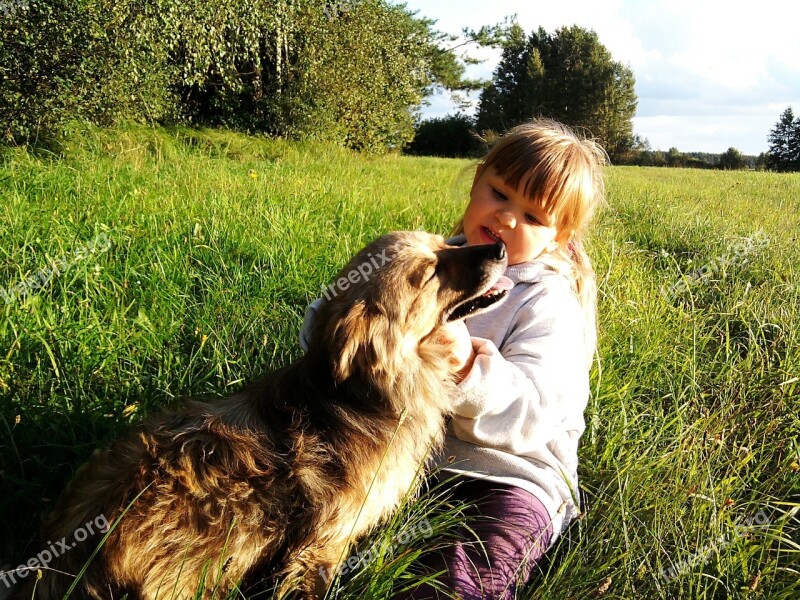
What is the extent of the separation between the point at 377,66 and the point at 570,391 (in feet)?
49.5

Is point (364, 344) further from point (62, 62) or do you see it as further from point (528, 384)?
point (62, 62)

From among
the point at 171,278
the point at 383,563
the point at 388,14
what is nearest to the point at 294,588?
the point at 383,563

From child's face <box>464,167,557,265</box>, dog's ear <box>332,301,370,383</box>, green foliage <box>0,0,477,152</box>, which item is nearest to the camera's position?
dog's ear <box>332,301,370,383</box>

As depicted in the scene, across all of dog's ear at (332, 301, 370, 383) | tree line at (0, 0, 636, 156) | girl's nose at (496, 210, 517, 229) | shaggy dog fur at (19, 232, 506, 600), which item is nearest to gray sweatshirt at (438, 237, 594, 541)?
shaggy dog fur at (19, 232, 506, 600)

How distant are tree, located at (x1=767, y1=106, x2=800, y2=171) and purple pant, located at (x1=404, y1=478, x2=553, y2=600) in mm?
60460

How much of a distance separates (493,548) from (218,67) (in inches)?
386

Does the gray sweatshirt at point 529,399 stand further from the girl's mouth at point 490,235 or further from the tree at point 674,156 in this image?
the tree at point 674,156

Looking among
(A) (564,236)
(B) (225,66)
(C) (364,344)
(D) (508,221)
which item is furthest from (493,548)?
(B) (225,66)

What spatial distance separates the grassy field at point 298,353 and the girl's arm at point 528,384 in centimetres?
35

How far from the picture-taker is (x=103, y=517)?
1689mm

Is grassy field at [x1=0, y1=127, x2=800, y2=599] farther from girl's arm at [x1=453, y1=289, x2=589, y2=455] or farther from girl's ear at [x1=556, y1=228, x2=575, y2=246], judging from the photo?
girl's ear at [x1=556, y1=228, x2=575, y2=246]

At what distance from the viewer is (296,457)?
1891 millimetres

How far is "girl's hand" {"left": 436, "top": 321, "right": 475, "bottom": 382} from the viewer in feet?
7.22

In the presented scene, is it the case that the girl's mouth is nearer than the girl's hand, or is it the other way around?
the girl's hand
